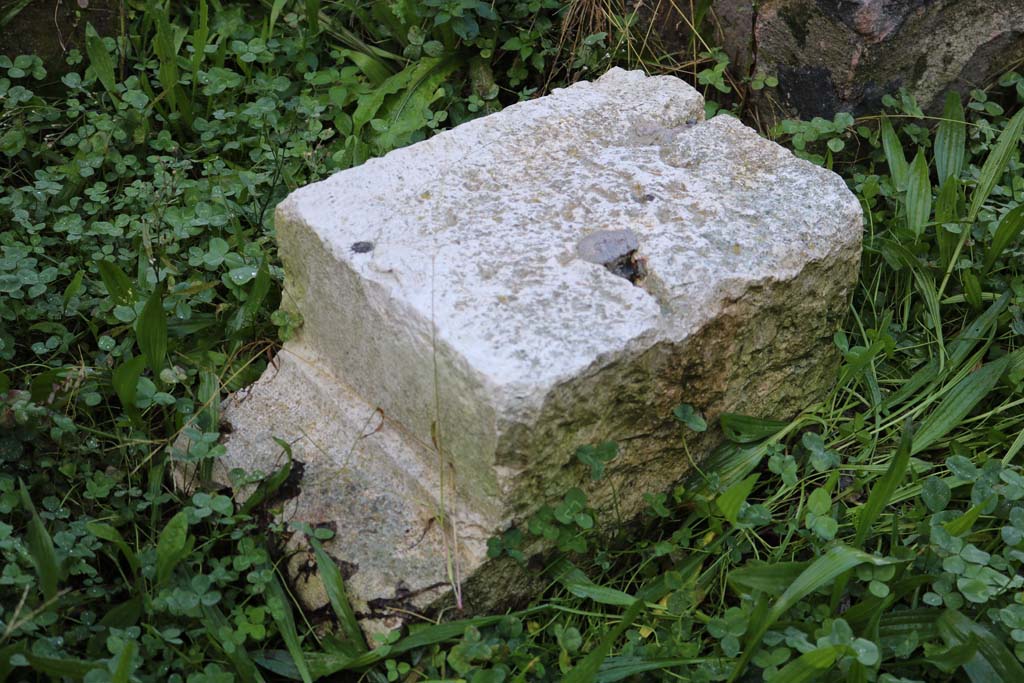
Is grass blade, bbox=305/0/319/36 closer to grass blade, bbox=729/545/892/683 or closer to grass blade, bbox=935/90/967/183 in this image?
grass blade, bbox=935/90/967/183

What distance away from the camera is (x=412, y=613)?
1.96 m

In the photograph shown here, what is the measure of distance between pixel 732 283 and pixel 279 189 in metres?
1.40

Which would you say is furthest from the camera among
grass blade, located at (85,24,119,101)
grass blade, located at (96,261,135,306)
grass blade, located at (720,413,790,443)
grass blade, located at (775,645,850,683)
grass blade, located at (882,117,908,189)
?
grass blade, located at (85,24,119,101)

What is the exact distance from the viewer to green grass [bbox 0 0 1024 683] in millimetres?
1896

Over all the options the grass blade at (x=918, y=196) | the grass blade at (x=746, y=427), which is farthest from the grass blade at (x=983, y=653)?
the grass blade at (x=918, y=196)

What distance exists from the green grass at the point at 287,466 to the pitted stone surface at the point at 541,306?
0.27 ft

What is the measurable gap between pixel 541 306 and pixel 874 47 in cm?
129

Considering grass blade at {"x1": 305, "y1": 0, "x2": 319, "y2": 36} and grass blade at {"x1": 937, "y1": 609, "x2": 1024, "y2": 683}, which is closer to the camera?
grass blade at {"x1": 937, "y1": 609, "x2": 1024, "y2": 683}

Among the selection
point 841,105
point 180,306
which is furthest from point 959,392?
point 180,306

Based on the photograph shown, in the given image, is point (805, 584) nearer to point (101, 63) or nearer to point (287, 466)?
point (287, 466)

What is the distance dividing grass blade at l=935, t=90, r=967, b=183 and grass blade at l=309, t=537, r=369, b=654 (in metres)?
1.85

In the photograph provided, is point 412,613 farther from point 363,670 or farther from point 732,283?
point 732,283

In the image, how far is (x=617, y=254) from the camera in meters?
2.07

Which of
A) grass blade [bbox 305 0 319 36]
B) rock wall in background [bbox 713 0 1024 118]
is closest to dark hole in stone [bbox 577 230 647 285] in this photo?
rock wall in background [bbox 713 0 1024 118]
